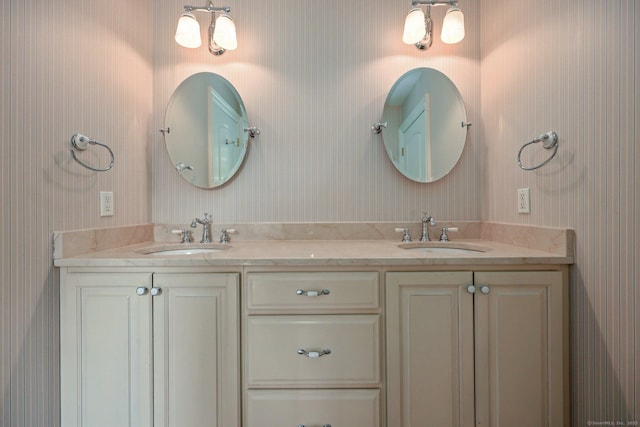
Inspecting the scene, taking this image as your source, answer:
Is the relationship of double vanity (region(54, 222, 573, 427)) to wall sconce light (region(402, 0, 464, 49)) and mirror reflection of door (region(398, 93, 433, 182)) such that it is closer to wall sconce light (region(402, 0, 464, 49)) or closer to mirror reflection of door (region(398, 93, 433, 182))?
mirror reflection of door (region(398, 93, 433, 182))

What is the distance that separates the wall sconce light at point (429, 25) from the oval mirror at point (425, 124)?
0.55 ft

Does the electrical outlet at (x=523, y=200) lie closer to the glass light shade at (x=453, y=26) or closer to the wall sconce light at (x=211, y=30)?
the glass light shade at (x=453, y=26)

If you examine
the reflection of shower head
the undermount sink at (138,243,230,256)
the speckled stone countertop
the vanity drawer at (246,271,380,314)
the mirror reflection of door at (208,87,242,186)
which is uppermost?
the mirror reflection of door at (208,87,242,186)

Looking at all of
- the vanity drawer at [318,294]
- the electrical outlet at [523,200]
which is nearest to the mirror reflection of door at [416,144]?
the electrical outlet at [523,200]

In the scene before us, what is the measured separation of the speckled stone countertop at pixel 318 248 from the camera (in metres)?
1.16

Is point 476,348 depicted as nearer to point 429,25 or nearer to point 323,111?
point 323,111

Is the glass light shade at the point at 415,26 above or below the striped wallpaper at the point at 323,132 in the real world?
above

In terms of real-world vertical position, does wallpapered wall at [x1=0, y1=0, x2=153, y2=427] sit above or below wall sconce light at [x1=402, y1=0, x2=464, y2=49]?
below

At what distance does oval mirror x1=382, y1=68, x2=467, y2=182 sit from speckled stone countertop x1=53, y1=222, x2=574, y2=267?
0.36 m

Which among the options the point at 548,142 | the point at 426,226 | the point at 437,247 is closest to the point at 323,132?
the point at 426,226

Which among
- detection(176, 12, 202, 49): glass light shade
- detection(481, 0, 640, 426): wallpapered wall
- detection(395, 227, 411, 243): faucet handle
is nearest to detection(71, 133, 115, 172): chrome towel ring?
detection(176, 12, 202, 49): glass light shade

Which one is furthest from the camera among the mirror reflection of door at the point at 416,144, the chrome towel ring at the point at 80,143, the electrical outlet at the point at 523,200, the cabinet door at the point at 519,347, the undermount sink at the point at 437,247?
the mirror reflection of door at the point at 416,144

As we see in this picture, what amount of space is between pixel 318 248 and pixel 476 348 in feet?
2.47

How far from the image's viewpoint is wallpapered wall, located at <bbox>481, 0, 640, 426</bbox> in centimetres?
97
